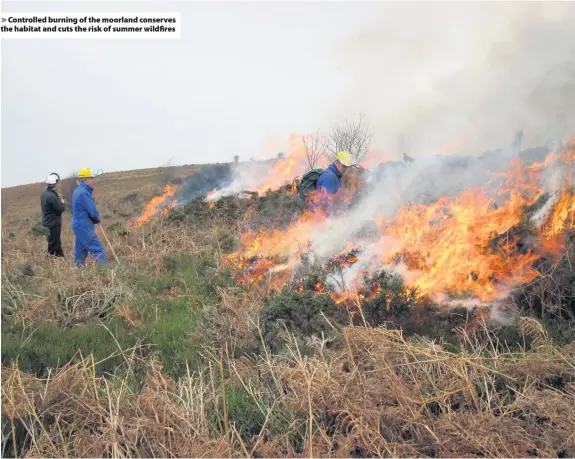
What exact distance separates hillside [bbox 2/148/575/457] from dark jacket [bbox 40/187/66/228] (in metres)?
1.04

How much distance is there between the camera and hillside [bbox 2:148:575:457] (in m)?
3.23

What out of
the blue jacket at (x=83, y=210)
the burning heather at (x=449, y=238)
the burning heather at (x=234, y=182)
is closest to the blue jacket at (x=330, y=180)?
the burning heather at (x=449, y=238)

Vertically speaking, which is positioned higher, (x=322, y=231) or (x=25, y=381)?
(x=322, y=231)

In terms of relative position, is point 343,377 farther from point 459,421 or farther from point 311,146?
point 311,146

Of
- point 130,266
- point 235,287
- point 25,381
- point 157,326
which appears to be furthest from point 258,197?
point 25,381

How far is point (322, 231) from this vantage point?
794 centimetres

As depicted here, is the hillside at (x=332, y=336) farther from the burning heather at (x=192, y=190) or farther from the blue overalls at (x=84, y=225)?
the burning heather at (x=192, y=190)

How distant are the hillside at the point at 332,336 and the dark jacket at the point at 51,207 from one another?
3.42ft

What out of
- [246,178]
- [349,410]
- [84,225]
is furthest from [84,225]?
[246,178]

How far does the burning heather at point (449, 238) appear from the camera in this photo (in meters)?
5.73

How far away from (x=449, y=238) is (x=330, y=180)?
2581 millimetres

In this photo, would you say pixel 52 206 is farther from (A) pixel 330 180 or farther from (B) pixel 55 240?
(A) pixel 330 180

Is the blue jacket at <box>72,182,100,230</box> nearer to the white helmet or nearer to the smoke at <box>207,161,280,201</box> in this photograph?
the white helmet

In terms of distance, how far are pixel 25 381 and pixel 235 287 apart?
10.5 ft
